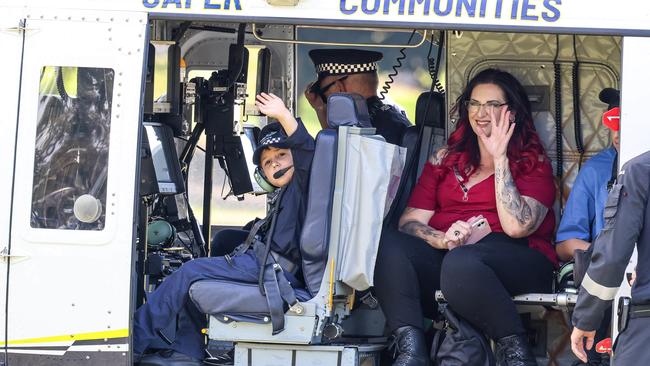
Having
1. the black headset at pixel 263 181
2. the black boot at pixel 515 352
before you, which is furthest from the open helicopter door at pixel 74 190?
the black boot at pixel 515 352

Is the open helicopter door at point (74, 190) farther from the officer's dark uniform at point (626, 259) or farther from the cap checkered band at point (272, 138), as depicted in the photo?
the officer's dark uniform at point (626, 259)

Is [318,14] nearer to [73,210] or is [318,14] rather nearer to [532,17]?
[532,17]

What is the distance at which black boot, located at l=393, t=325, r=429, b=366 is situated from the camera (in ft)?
18.1

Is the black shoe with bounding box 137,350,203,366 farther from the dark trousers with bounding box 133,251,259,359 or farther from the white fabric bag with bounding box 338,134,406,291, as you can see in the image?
the white fabric bag with bounding box 338,134,406,291

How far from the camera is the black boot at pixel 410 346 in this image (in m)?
5.51

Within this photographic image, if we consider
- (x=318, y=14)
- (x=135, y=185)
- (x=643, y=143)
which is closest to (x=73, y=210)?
(x=135, y=185)

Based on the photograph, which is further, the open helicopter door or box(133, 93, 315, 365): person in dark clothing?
→ box(133, 93, 315, 365): person in dark clothing

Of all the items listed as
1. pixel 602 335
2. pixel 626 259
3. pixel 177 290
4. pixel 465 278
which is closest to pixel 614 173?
pixel 602 335

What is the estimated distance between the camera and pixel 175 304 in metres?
5.54

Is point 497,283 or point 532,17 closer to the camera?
point 532,17

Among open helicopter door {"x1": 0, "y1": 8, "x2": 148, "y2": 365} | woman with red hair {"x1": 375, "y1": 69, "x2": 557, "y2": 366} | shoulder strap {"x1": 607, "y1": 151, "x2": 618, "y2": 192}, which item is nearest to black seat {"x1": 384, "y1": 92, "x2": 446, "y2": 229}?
woman with red hair {"x1": 375, "y1": 69, "x2": 557, "y2": 366}

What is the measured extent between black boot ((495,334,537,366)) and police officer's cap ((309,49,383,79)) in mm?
1953

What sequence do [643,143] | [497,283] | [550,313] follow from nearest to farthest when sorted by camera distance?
1. [643,143]
2. [497,283]
3. [550,313]

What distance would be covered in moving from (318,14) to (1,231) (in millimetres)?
1597
